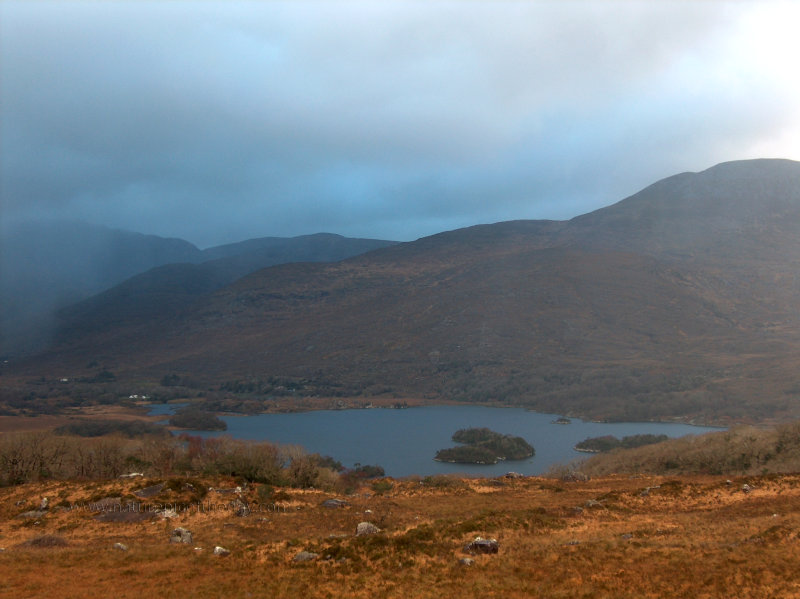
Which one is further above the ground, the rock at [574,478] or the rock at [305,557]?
the rock at [305,557]

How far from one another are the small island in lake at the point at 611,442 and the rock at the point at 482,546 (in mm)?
103112

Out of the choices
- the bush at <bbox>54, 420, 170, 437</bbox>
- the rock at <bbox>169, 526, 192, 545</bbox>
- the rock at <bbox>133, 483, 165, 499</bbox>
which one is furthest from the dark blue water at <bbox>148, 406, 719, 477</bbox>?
the rock at <bbox>169, 526, 192, 545</bbox>

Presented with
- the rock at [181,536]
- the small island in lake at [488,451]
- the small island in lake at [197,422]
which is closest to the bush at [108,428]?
the small island in lake at [197,422]

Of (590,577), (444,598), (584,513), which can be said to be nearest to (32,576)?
(444,598)

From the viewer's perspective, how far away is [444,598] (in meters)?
15.9

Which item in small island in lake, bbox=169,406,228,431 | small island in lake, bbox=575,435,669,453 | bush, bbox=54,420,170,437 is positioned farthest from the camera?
small island in lake, bbox=169,406,228,431

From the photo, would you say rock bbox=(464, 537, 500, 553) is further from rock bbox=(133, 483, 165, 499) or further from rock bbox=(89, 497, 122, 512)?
rock bbox=(89, 497, 122, 512)

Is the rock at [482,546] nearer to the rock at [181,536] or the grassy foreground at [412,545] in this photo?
the grassy foreground at [412,545]

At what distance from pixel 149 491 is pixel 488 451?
92405 millimetres

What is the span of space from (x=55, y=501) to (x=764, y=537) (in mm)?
33082

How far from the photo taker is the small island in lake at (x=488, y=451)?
378 ft

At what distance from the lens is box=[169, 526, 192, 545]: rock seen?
2447 cm

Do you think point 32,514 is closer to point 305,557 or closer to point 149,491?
point 149,491

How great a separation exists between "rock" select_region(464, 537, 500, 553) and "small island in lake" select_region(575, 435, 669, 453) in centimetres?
10311
